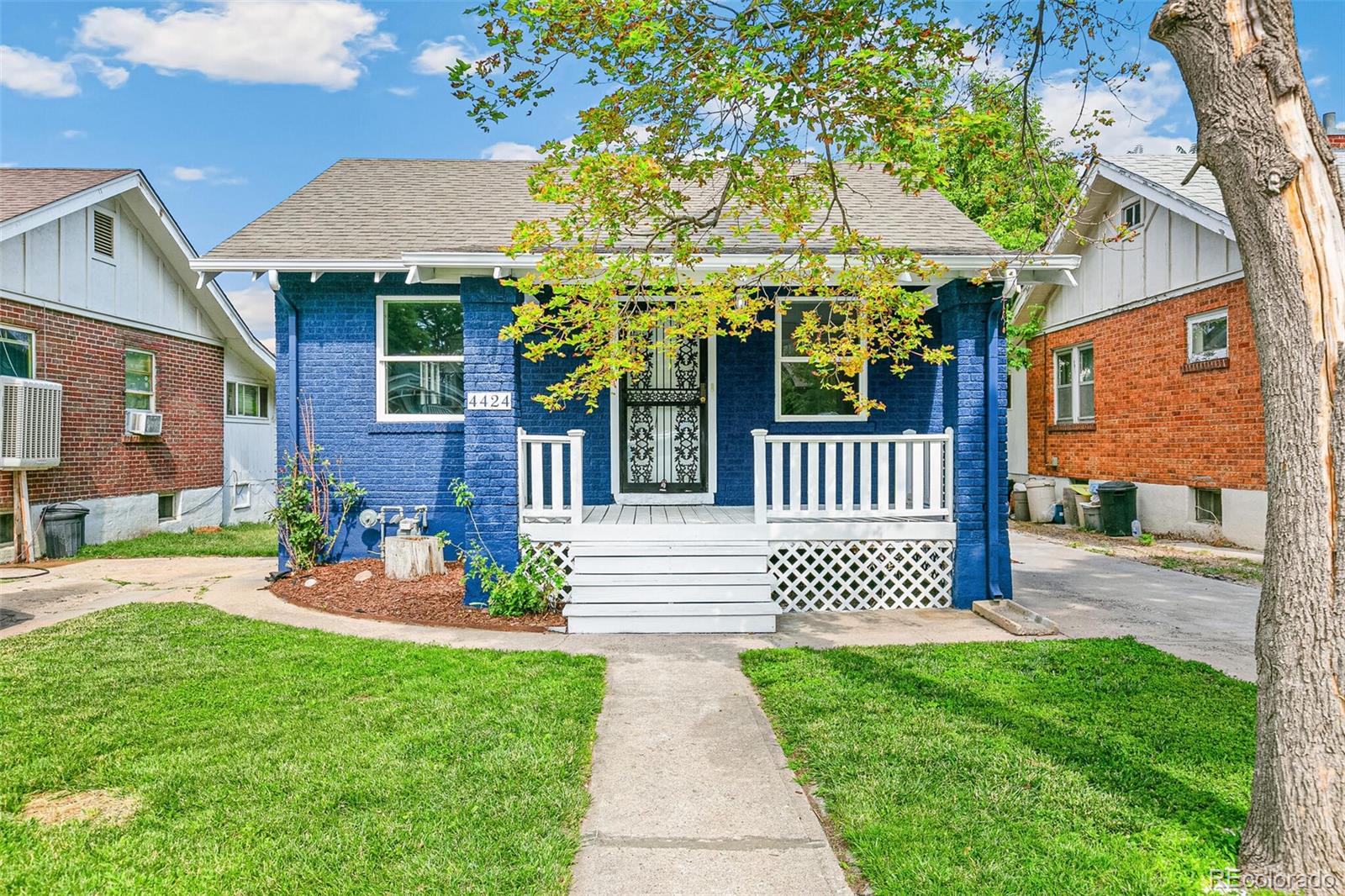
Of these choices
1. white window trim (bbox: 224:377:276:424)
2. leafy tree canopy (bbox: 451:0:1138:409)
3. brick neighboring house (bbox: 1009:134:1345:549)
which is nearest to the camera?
leafy tree canopy (bbox: 451:0:1138:409)

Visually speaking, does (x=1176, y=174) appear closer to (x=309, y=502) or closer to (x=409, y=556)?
(x=409, y=556)

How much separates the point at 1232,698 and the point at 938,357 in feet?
10.7

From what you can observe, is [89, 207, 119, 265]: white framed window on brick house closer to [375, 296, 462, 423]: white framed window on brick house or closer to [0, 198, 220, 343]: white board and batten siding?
[0, 198, 220, 343]: white board and batten siding

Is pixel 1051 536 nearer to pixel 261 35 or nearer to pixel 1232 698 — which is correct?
pixel 1232 698

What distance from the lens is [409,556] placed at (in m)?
8.02

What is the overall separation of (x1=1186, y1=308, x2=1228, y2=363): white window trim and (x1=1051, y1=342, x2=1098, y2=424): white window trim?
2286 millimetres

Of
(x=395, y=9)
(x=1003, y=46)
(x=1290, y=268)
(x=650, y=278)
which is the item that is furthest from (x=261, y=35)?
(x=1290, y=268)

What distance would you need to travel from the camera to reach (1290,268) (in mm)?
2381

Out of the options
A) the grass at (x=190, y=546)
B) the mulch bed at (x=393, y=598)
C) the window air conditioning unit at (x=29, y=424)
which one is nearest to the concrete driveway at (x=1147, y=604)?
the mulch bed at (x=393, y=598)

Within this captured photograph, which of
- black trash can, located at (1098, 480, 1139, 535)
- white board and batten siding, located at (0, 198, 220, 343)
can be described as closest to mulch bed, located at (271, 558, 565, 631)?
white board and batten siding, located at (0, 198, 220, 343)

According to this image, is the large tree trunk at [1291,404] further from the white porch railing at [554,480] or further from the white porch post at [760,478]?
A: the white porch railing at [554,480]

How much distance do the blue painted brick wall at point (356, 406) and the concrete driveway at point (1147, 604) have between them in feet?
21.8

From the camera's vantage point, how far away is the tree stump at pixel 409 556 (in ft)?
26.3

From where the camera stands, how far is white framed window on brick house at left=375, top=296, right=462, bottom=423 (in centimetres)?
886
